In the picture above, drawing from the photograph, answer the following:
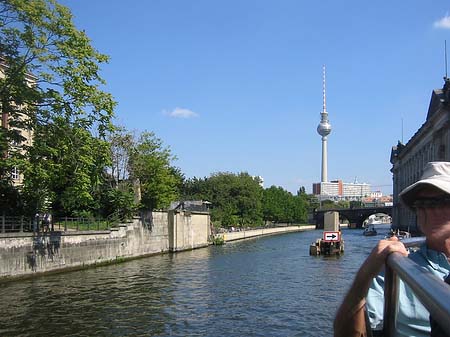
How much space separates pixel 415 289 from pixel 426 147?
9017cm

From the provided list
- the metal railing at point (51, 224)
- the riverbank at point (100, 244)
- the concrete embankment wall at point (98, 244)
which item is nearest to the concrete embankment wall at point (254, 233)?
the riverbank at point (100, 244)

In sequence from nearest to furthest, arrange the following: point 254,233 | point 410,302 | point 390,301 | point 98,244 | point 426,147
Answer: point 410,302, point 390,301, point 98,244, point 426,147, point 254,233

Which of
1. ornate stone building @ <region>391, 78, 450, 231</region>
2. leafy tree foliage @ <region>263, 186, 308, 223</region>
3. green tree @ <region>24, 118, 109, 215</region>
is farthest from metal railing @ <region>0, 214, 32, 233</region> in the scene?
leafy tree foliage @ <region>263, 186, 308, 223</region>

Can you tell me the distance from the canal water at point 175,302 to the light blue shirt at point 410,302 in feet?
41.4

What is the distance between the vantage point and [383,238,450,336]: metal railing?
5.32 feet

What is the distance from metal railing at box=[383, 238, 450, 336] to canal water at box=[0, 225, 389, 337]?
1282 cm

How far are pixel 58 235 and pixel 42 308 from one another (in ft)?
45.0

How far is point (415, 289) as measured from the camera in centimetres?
198

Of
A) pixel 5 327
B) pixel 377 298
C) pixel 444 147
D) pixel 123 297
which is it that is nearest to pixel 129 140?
pixel 123 297

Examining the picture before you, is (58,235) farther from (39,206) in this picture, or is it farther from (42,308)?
(42,308)

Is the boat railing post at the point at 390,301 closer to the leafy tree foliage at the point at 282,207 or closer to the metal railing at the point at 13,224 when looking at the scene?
the metal railing at the point at 13,224

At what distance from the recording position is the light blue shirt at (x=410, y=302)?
2492 mm

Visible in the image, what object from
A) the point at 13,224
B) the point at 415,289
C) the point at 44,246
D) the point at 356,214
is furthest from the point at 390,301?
the point at 356,214

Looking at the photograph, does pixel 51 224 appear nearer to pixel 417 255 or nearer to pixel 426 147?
pixel 417 255
